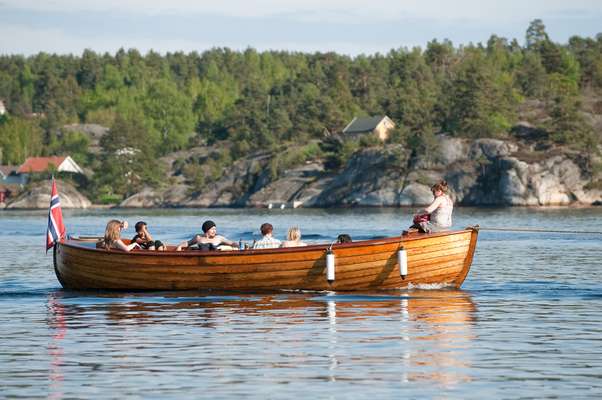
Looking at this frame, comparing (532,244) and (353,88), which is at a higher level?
(353,88)

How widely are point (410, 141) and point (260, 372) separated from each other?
114 m

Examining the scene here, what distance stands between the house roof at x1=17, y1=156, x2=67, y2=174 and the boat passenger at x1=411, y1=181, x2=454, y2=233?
14738 centimetres

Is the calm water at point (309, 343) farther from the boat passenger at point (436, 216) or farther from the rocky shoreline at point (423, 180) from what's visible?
the rocky shoreline at point (423, 180)

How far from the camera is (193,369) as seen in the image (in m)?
14.7

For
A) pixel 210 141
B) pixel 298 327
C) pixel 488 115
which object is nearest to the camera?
pixel 298 327

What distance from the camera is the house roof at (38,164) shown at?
16800cm

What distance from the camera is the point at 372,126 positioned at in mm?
144750

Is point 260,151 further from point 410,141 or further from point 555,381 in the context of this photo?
point 555,381

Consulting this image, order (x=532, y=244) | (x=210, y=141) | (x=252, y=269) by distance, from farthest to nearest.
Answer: (x=210, y=141)
(x=532, y=244)
(x=252, y=269)

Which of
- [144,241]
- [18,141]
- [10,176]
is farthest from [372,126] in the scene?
[144,241]

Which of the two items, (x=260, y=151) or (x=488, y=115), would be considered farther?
(x=260, y=151)

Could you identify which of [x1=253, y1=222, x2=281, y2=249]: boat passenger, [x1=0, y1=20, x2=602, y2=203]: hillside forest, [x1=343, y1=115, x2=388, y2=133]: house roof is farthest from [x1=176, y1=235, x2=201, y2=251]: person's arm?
[x1=343, y1=115, x2=388, y2=133]: house roof

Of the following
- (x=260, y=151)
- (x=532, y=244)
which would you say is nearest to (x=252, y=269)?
(x=532, y=244)

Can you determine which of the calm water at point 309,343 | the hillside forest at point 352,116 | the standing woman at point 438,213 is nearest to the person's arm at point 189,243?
the calm water at point 309,343
